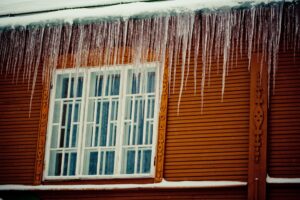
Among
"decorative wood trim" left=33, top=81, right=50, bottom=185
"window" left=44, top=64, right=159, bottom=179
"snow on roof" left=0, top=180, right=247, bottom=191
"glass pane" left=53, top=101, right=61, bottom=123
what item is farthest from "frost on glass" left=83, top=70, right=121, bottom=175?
"decorative wood trim" left=33, top=81, right=50, bottom=185

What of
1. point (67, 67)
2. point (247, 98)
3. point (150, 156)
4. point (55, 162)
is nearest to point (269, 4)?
point (247, 98)

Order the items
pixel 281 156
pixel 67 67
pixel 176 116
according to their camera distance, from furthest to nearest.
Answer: pixel 67 67, pixel 176 116, pixel 281 156

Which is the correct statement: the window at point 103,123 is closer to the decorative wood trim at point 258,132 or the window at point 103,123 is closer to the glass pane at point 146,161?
the glass pane at point 146,161

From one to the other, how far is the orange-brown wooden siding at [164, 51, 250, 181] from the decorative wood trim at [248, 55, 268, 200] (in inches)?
5.9

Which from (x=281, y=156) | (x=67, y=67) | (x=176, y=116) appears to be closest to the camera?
(x=281, y=156)

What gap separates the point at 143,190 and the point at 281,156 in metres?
2.33

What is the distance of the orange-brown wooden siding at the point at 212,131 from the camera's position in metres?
9.48

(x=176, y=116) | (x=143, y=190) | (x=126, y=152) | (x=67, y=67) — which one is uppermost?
(x=67, y=67)

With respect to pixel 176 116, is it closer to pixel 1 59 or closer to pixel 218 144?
pixel 218 144

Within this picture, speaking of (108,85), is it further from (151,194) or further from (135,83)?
(151,194)

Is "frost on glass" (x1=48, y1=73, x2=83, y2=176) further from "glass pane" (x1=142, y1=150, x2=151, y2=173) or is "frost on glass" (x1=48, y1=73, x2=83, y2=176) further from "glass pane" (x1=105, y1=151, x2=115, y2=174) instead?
"glass pane" (x1=142, y1=150, x2=151, y2=173)

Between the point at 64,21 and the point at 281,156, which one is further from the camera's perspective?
the point at 64,21

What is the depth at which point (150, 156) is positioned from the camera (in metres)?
10.0

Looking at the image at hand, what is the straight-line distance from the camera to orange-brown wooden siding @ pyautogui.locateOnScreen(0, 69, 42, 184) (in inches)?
415
